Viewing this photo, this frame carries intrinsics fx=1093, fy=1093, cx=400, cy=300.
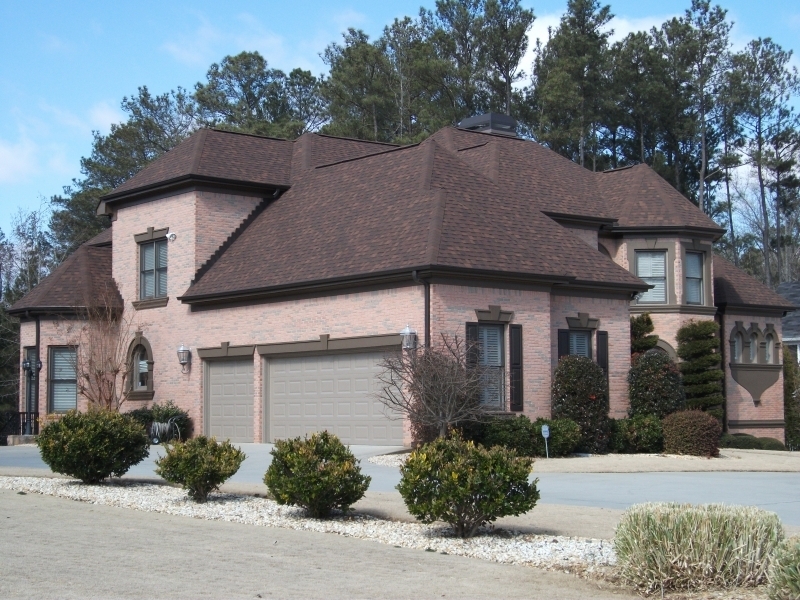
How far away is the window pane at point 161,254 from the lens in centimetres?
3045

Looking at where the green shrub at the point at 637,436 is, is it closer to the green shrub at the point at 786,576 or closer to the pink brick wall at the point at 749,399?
the pink brick wall at the point at 749,399

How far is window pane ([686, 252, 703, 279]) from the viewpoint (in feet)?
106

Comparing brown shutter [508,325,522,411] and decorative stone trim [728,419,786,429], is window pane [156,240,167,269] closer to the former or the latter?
brown shutter [508,325,522,411]

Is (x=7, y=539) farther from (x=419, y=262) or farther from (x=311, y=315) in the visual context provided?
(x=311, y=315)

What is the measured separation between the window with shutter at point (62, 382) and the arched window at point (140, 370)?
6.71 ft

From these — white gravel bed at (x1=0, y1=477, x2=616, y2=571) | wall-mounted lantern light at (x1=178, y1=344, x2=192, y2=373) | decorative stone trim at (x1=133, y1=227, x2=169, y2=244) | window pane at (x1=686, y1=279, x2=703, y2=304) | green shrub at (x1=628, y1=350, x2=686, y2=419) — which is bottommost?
white gravel bed at (x1=0, y1=477, x2=616, y2=571)

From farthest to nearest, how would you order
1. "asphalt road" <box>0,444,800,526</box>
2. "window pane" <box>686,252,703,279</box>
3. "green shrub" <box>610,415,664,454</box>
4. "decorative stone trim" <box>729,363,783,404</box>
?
"decorative stone trim" <box>729,363,783,404</box>
"window pane" <box>686,252,703,279</box>
"green shrub" <box>610,415,664,454</box>
"asphalt road" <box>0,444,800,526</box>

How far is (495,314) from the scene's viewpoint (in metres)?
24.2

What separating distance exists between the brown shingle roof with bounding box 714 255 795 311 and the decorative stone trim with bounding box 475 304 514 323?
473 inches

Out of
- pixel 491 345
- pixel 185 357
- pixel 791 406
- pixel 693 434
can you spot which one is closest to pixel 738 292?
pixel 791 406

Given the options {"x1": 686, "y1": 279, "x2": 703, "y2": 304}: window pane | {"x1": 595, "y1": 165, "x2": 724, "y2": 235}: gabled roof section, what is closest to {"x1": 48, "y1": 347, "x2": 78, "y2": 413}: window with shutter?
{"x1": 595, "y1": 165, "x2": 724, "y2": 235}: gabled roof section

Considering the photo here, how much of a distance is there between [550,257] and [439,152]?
14.0 ft

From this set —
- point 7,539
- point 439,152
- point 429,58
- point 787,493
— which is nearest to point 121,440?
point 7,539

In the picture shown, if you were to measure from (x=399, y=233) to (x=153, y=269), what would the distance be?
9.05m
